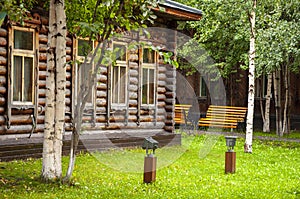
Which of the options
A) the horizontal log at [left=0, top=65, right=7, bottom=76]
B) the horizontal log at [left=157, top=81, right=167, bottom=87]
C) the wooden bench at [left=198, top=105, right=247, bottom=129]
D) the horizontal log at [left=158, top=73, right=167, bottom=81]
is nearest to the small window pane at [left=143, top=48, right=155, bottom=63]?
the horizontal log at [left=158, top=73, right=167, bottom=81]

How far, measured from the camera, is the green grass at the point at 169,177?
887 centimetres

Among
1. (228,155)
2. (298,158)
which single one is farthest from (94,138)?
(298,158)

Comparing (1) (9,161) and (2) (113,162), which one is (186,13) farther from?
(1) (9,161)

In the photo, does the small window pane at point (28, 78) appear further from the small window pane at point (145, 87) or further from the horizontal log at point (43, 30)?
the small window pane at point (145, 87)

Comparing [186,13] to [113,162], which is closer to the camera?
[113,162]

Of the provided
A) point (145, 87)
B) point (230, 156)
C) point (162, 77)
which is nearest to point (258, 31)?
point (162, 77)

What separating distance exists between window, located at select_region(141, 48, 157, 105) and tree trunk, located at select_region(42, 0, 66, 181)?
7218 mm

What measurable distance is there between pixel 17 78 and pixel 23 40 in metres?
0.93

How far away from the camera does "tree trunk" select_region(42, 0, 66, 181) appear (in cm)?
930

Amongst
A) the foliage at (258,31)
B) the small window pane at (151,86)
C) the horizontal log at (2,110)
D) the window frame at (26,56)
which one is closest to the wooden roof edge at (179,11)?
the foliage at (258,31)

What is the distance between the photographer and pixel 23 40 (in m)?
12.8

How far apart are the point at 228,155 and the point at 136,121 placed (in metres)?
5.21

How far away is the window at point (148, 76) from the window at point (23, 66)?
14.3 feet

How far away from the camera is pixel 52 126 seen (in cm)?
933
